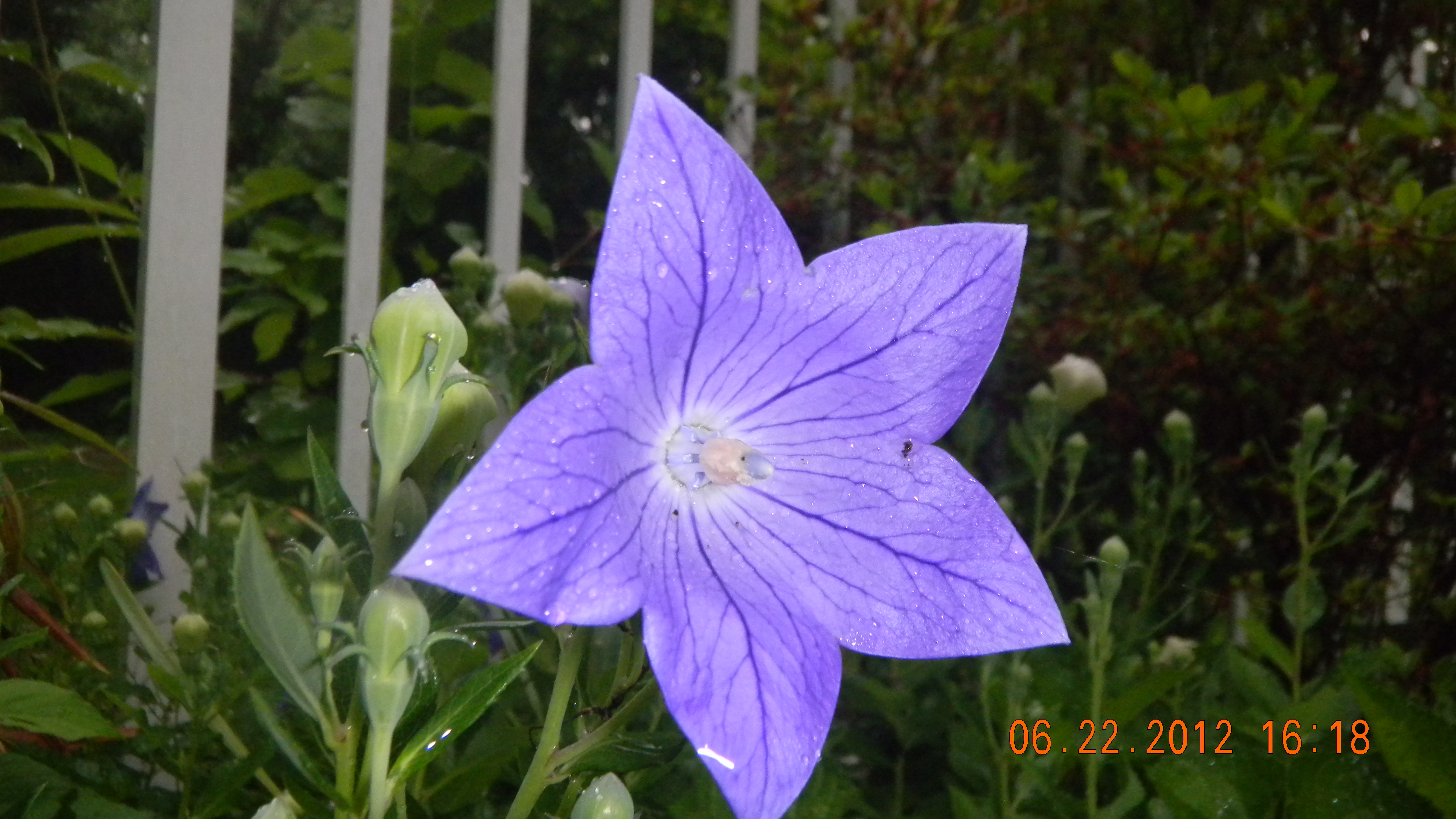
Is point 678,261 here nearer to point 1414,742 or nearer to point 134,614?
point 134,614

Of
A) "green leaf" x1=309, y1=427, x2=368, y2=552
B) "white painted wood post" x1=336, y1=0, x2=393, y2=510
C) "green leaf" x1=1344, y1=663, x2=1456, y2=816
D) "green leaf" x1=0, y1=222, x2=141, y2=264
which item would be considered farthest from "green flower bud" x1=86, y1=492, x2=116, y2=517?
"green leaf" x1=1344, y1=663, x2=1456, y2=816

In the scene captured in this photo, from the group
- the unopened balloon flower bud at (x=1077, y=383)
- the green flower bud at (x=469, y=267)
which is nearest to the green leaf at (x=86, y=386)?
the green flower bud at (x=469, y=267)

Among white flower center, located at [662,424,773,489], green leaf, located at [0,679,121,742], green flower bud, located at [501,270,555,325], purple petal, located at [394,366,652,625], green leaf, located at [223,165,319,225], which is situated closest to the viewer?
purple petal, located at [394,366,652,625]

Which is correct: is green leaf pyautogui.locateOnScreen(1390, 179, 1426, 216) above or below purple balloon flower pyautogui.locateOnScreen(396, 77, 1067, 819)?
above

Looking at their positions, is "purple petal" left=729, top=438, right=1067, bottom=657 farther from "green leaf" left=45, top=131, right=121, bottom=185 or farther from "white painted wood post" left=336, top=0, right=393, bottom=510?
"white painted wood post" left=336, top=0, right=393, bottom=510

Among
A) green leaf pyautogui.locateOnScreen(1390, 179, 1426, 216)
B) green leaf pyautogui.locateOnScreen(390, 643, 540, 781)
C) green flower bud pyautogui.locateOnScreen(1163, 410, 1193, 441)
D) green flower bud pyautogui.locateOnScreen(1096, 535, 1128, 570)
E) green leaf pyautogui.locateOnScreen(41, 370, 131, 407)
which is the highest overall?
green leaf pyautogui.locateOnScreen(1390, 179, 1426, 216)

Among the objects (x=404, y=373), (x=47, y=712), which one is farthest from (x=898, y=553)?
(x=47, y=712)

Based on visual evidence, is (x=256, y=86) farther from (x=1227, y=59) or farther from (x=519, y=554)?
(x=1227, y=59)
